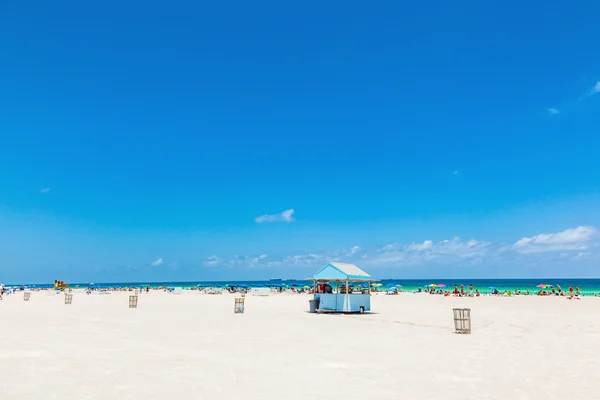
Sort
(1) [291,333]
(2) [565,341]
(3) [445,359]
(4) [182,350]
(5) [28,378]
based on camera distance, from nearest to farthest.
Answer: (5) [28,378]
(3) [445,359]
(4) [182,350]
(2) [565,341]
(1) [291,333]

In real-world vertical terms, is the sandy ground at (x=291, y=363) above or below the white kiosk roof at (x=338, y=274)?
below

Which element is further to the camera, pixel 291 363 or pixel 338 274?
pixel 338 274

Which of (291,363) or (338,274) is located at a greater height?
(338,274)

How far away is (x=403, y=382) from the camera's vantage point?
8594 millimetres

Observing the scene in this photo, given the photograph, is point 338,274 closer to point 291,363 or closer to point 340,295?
point 340,295

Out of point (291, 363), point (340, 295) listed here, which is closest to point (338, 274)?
point (340, 295)

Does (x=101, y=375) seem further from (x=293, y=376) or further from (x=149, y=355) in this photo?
(x=293, y=376)

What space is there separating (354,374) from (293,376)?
4.17 feet

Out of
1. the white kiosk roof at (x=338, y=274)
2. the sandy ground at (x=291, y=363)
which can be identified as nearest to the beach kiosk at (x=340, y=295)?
the white kiosk roof at (x=338, y=274)

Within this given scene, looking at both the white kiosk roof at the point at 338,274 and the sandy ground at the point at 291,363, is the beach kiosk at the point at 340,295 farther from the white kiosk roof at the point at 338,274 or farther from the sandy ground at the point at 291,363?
the sandy ground at the point at 291,363

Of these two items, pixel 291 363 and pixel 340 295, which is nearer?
pixel 291 363

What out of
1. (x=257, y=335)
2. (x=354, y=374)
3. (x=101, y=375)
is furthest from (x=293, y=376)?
(x=257, y=335)

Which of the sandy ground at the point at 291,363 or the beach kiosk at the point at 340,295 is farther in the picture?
the beach kiosk at the point at 340,295

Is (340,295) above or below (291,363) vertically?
above
